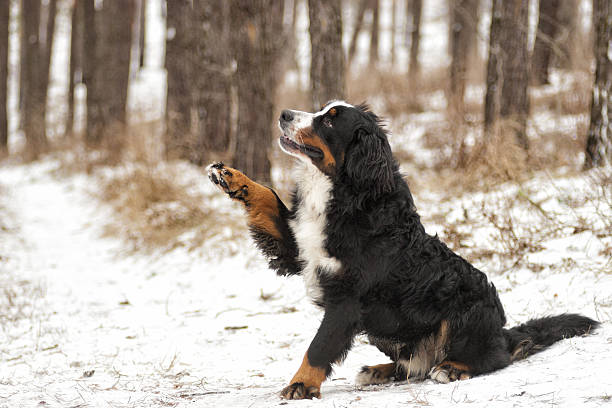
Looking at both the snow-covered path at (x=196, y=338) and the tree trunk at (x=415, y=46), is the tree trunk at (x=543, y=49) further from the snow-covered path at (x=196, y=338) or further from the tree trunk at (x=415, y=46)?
the snow-covered path at (x=196, y=338)

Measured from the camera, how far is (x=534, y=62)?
13273 millimetres

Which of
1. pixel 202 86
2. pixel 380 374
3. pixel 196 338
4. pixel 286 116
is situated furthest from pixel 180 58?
pixel 380 374

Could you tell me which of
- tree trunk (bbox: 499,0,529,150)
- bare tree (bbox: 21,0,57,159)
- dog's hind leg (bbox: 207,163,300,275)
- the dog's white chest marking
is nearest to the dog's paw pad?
the dog's white chest marking

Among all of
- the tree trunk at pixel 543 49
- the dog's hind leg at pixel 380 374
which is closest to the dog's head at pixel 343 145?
the dog's hind leg at pixel 380 374

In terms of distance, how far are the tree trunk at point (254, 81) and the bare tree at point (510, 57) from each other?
2.74 meters

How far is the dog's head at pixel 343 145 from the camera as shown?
336 cm

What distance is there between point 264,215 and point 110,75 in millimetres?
12891

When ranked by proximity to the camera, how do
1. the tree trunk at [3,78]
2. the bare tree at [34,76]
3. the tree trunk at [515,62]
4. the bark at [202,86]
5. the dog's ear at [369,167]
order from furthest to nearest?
the tree trunk at [3,78]
the bare tree at [34,76]
the bark at [202,86]
the tree trunk at [515,62]
the dog's ear at [369,167]

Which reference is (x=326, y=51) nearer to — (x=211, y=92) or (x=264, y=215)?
(x=211, y=92)

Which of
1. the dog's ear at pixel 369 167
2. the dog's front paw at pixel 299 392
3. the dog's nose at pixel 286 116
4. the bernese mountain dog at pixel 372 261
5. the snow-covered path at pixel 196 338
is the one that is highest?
the dog's nose at pixel 286 116

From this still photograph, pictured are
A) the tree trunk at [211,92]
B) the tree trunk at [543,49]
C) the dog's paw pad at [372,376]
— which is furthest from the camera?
the tree trunk at [543,49]

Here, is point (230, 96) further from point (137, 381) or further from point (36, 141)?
point (36, 141)

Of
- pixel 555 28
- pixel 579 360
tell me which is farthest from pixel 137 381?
pixel 555 28

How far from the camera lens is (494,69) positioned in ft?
29.1
